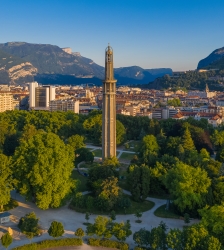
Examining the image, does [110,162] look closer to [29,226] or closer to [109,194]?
[109,194]

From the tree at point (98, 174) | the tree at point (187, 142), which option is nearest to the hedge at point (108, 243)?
the tree at point (98, 174)

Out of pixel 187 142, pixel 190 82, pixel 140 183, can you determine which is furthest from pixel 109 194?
pixel 190 82

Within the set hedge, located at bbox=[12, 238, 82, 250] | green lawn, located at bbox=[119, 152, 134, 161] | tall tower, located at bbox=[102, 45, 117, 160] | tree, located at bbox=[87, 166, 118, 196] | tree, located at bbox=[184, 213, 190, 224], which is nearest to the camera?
hedge, located at bbox=[12, 238, 82, 250]

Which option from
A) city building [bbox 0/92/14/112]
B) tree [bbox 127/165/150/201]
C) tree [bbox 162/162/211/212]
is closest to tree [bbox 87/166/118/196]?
tree [bbox 127/165/150/201]

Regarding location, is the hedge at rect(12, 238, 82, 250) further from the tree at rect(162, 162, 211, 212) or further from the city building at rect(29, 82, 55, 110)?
the city building at rect(29, 82, 55, 110)

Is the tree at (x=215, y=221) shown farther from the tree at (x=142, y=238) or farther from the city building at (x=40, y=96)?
the city building at (x=40, y=96)

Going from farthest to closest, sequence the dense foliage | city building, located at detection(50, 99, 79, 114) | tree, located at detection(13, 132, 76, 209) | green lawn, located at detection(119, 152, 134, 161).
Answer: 1. the dense foliage
2. city building, located at detection(50, 99, 79, 114)
3. green lawn, located at detection(119, 152, 134, 161)
4. tree, located at detection(13, 132, 76, 209)
